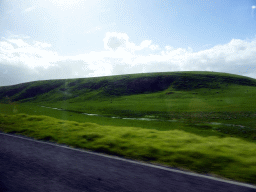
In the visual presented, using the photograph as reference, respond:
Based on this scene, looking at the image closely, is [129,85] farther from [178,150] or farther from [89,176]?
[89,176]

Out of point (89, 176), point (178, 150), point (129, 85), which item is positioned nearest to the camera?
A: point (89, 176)

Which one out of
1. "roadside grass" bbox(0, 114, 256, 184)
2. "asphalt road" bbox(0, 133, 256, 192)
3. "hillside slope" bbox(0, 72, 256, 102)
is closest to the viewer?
"asphalt road" bbox(0, 133, 256, 192)

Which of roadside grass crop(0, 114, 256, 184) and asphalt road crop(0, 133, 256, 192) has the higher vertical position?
roadside grass crop(0, 114, 256, 184)

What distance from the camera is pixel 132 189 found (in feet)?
14.5

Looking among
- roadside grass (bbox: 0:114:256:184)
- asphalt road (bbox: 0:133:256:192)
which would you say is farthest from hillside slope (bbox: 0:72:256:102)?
asphalt road (bbox: 0:133:256:192)

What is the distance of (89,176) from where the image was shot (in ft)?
16.9

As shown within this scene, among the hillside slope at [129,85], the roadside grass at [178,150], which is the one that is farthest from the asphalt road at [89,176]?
the hillside slope at [129,85]

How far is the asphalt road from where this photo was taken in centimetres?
442

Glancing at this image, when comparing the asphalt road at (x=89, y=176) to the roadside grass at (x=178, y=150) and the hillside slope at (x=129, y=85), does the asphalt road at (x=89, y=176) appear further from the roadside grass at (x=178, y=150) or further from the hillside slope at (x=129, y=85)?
the hillside slope at (x=129, y=85)

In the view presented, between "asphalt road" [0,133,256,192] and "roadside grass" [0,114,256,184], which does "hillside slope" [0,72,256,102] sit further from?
"asphalt road" [0,133,256,192]

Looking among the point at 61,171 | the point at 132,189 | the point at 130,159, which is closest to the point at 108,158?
the point at 130,159

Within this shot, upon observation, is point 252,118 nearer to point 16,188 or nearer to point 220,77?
point 16,188

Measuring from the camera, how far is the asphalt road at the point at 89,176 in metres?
4.42

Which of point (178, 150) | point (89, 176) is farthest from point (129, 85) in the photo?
point (89, 176)
